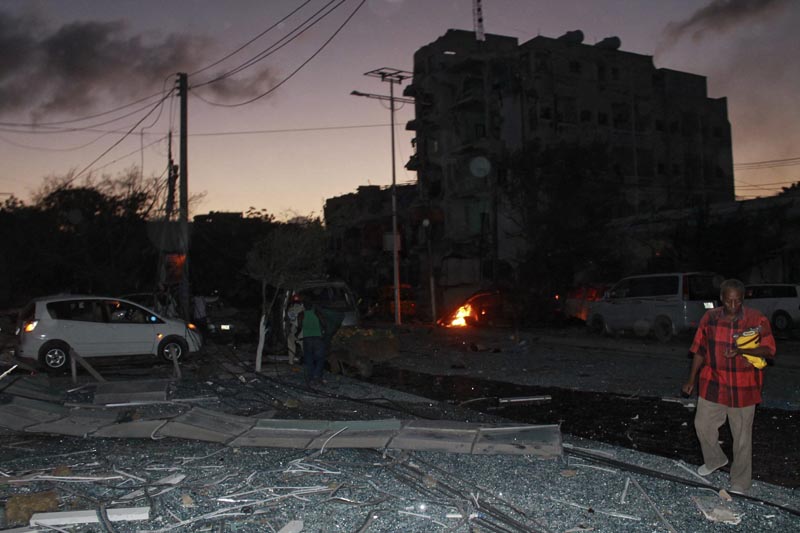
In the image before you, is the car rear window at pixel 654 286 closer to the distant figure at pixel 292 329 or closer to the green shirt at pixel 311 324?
the distant figure at pixel 292 329

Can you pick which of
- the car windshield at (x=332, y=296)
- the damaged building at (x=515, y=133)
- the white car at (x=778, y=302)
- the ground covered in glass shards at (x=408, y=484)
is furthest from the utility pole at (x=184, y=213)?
the damaged building at (x=515, y=133)

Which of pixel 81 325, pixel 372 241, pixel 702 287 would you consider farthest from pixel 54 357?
pixel 372 241

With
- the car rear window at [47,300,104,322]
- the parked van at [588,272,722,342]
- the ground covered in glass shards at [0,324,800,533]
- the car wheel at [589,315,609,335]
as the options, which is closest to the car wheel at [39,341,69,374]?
the car rear window at [47,300,104,322]

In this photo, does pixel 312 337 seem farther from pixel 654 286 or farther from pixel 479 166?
pixel 479 166

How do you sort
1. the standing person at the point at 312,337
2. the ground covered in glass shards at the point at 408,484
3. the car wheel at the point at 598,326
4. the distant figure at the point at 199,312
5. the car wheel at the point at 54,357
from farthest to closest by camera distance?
the distant figure at the point at 199,312 → the car wheel at the point at 598,326 → the car wheel at the point at 54,357 → the standing person at the point at 312,337 → the ground covered in glass shards at the point at 408,484

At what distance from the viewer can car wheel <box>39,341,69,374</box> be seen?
15812mm

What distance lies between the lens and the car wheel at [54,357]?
15812mm

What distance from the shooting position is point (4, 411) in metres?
9.64

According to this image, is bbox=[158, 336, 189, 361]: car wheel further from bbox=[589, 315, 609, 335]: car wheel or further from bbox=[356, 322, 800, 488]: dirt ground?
bbox=[589, 315, 609, 335]: car wheel

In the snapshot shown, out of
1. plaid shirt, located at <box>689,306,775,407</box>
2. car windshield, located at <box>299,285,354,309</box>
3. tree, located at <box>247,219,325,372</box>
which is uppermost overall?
tree, located at <box>247,219,325,372</box>

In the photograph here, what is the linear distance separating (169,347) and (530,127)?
35.3 m

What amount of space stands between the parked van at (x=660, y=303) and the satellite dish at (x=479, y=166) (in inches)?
1087

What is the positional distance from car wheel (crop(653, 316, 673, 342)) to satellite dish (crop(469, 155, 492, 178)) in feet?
97.7

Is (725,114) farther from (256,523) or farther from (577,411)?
(256,523)
